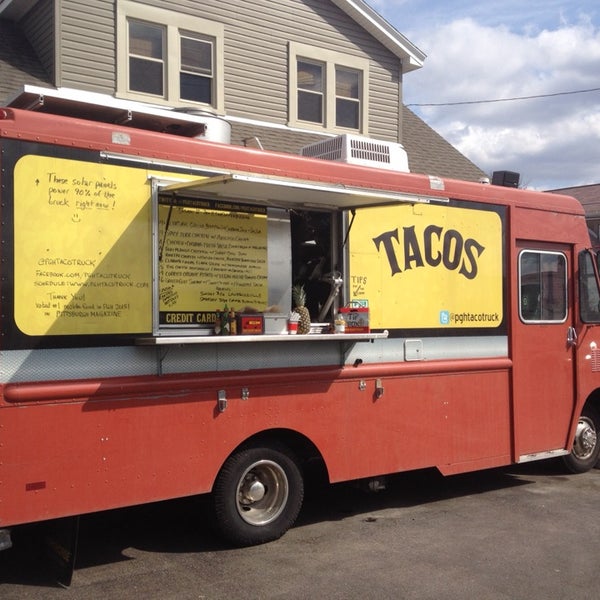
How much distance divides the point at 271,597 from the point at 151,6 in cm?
1039

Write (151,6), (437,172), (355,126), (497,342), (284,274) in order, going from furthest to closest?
(437,172) < (355,126) < (151,6) < (497,342) < (284,274)

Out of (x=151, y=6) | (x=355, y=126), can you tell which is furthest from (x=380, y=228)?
(x=355, y=126)

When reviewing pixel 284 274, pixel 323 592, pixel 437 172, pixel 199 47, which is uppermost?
pixel 199 47

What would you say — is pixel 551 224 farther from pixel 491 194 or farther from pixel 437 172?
pixel 437 172

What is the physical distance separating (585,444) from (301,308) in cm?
398

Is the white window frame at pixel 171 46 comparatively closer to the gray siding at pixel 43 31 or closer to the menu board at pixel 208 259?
the gray siding at pixel 43 31

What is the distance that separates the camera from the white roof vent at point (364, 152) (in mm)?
6477

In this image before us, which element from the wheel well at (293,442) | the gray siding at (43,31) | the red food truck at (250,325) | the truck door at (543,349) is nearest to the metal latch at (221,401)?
the red food truck at (250,325)

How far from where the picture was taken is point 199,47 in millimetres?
13047

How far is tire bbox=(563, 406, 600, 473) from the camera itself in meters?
8.01

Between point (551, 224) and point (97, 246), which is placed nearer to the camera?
point (97, 246)

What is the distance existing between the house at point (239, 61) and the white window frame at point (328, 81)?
0.02m

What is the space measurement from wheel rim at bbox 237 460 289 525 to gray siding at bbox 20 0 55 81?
27.5 feet

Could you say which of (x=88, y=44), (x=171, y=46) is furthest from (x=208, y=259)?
(x=171, y=46)
